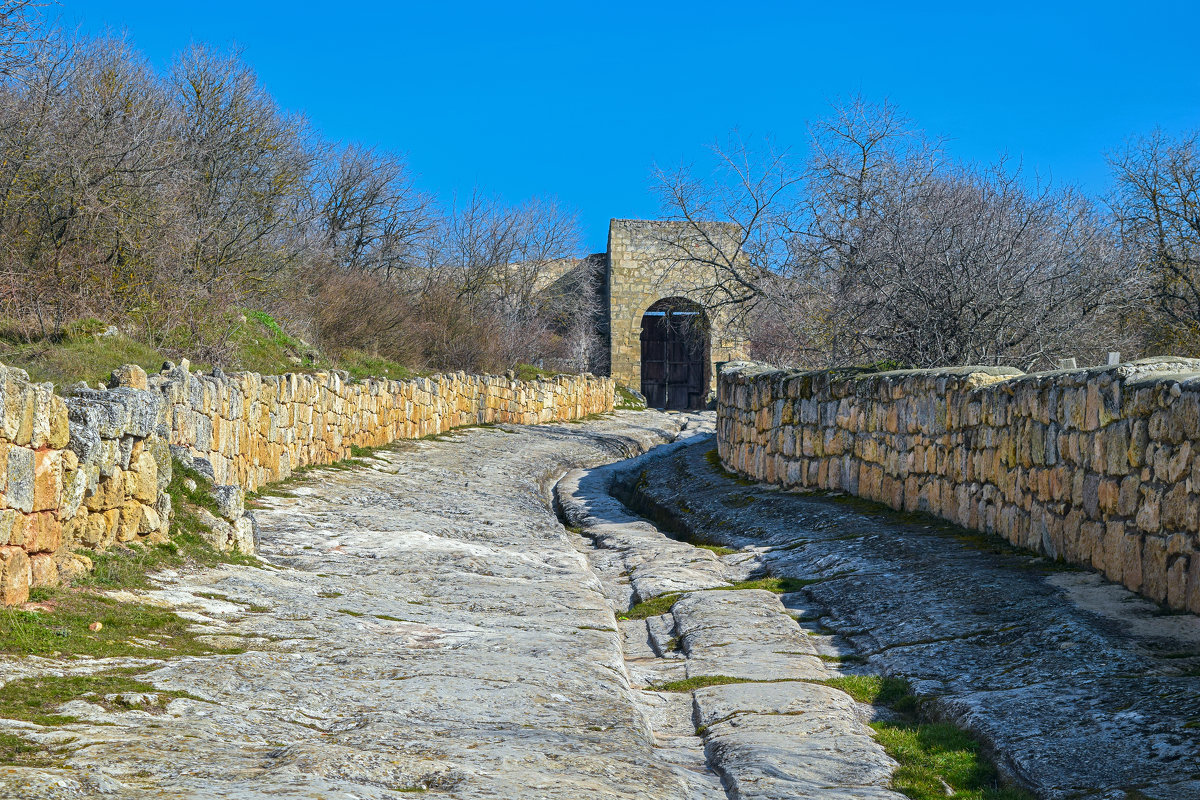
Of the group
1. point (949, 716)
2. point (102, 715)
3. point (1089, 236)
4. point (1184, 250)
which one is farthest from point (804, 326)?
point (102, 715)

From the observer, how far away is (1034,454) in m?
7.73

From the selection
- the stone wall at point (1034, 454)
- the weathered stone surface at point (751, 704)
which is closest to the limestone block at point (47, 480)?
the weathered stone surface at point (751, 704)

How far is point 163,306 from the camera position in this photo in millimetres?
14352

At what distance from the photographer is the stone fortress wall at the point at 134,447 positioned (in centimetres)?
493

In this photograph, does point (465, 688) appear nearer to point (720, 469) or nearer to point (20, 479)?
point (20, 479)

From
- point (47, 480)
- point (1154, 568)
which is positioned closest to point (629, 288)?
point (1154, 568)

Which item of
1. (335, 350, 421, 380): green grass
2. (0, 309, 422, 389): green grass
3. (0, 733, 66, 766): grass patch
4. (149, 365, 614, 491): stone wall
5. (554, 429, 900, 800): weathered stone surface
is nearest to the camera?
(0, 733, 66, 766): grass patch

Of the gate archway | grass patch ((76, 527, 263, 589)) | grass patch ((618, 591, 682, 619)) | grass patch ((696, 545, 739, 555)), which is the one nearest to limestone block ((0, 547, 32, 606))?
grass patch ((76, 527, 263, 589))

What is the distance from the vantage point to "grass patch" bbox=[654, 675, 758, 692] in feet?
18.1

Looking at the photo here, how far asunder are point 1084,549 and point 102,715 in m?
5.91

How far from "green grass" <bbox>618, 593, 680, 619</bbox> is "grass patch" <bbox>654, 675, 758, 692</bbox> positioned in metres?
1.75

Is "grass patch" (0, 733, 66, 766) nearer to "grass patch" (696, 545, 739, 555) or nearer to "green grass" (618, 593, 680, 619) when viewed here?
"green grass" (618, 593, 680, 619)

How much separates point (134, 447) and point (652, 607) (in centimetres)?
367

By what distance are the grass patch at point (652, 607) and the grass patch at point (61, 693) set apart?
13.0 ft
